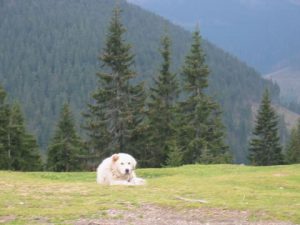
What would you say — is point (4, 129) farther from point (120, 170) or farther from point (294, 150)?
point (294, 150)

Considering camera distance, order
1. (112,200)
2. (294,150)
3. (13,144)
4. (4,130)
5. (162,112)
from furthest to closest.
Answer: (294,150)
(162,112)
(13,144)
(4,130)
(112,200)

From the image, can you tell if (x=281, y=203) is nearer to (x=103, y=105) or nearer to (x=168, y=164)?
(x=168, y=164)

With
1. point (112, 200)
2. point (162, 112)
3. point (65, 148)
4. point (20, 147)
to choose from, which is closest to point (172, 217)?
point (112, 200)

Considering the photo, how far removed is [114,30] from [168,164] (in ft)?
42.1

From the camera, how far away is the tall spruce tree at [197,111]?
5134 centimetres

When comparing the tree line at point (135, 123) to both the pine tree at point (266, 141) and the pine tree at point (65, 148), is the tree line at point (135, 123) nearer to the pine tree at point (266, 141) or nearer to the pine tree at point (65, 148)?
the pine tree at point (65, 148)

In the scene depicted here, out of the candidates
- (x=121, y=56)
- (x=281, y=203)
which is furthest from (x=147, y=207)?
(x=121, y=56)

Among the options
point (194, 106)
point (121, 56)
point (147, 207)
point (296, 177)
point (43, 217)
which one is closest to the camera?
point (43, 217)

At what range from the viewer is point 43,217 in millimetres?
11203

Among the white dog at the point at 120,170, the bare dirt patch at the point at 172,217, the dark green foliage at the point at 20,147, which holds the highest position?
the dark green foliage at the point at 20,147

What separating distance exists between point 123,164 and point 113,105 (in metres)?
32.7

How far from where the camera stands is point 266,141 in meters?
61.7

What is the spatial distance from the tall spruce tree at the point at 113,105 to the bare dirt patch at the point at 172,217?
117 feet

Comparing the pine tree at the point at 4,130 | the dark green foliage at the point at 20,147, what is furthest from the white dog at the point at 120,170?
the dark green foliage at the point at 20,147
